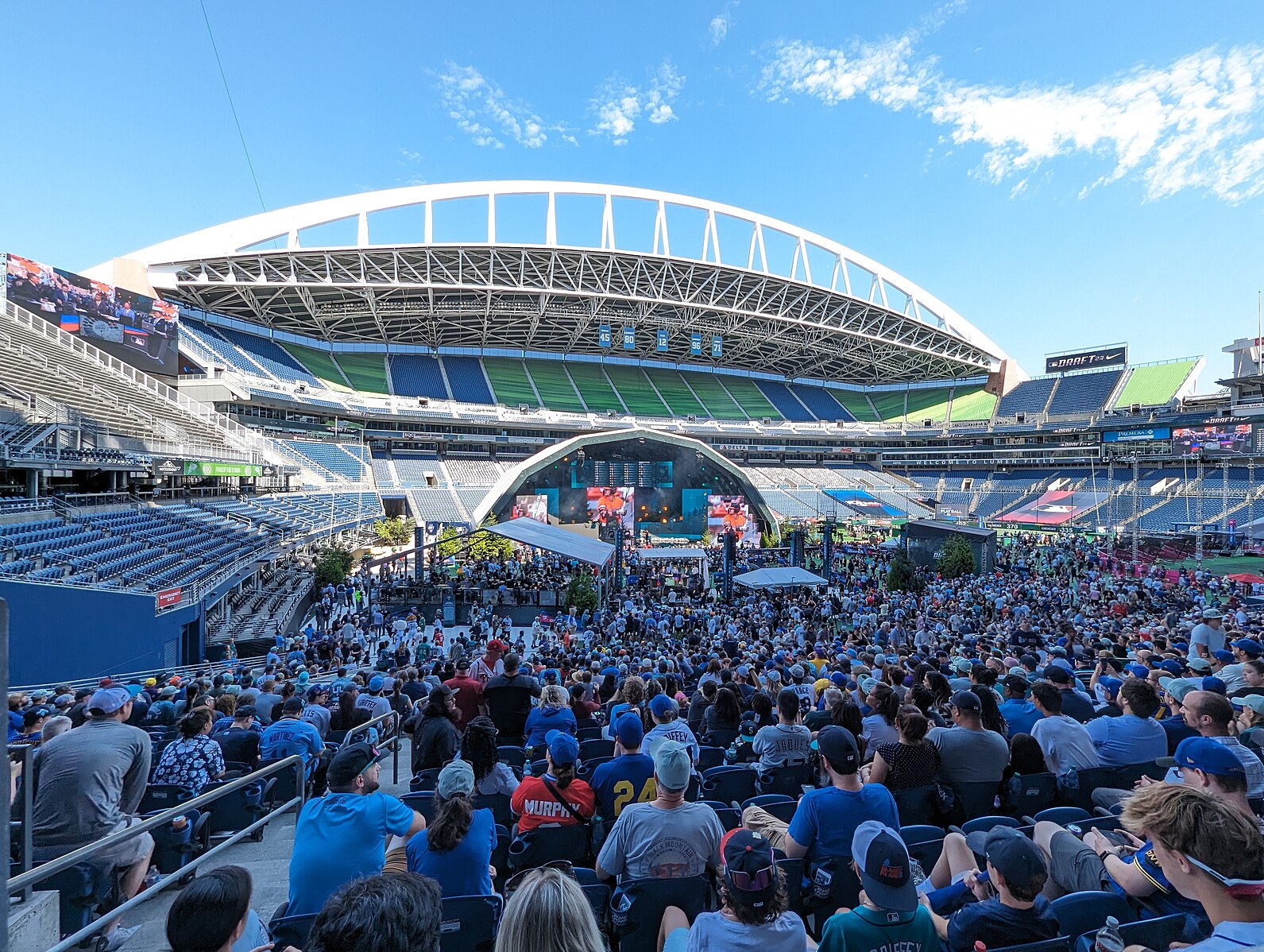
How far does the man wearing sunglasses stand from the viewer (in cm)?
191

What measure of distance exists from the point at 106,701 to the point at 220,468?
21.9m

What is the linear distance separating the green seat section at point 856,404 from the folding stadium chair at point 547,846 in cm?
6357

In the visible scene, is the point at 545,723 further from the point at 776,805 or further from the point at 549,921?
the point at 549,921

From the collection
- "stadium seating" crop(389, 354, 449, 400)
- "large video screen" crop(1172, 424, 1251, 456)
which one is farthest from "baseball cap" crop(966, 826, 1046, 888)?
"stadium seating" crop(389, 354, 449, 400)

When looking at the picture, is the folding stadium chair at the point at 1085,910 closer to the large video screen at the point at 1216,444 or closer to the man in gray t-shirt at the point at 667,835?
the man in gray t-shirt at the point at 667,835

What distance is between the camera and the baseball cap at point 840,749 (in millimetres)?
3426

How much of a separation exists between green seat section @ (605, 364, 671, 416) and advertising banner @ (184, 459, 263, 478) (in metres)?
33.7

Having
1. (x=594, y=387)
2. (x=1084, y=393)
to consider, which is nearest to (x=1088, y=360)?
(x=1084, y=393)

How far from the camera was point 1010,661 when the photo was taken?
895cm

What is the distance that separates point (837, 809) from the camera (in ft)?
11.2

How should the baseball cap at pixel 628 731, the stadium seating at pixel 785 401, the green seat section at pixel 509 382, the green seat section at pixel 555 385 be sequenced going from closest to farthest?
the baseball cap at pixel 628 731 → the green seat section at pixel 509 382 → the green seat section at pixel 555 385 → the stadium seating at pixel 785 401

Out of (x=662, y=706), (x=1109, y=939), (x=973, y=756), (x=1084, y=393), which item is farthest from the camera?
(x=1084, y=393)

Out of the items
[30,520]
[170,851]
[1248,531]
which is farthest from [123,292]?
[1248,531]

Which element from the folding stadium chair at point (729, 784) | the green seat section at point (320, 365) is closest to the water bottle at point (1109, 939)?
the folding stadium chair at point (729, 784)
